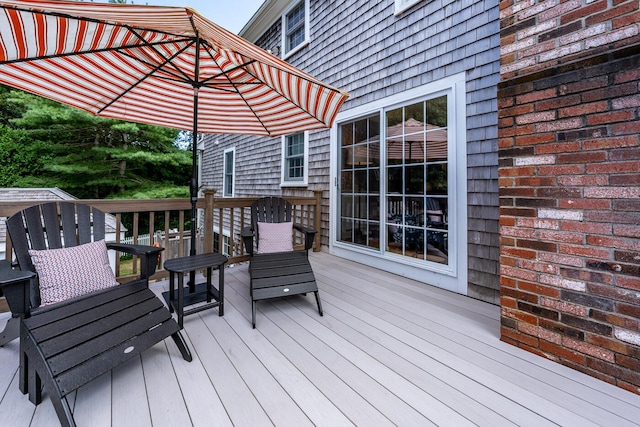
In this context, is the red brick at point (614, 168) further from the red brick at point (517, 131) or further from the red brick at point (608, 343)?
the red brick at point (608, 343)

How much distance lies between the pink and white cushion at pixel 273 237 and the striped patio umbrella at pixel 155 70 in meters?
0.97

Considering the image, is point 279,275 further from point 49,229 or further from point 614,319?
point 614,319

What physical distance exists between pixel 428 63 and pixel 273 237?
8.83ft

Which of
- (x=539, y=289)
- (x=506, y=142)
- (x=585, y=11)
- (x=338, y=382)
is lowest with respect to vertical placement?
(x=338, y=382)

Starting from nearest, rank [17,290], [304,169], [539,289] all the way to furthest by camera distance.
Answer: [17,290] < [539,289] < [304,169]

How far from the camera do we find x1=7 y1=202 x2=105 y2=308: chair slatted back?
5.84 ft

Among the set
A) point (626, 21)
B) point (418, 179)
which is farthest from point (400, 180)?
point (626, 21)

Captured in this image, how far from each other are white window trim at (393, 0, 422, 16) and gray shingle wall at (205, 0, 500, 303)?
0.06 meters

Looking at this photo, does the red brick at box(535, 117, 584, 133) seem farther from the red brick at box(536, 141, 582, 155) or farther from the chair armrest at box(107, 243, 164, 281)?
the chair armrest at box(107, 243, 164, 281)

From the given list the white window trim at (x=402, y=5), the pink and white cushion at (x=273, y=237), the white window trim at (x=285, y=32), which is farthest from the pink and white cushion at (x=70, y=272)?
the white window trim at (x=285, y=32)

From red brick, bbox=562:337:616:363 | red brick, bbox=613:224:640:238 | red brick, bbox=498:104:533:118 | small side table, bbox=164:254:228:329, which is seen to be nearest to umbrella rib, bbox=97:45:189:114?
small side table, bbox=164:254:228:329

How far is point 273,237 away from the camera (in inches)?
133

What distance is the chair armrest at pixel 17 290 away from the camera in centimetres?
129

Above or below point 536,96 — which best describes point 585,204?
below
